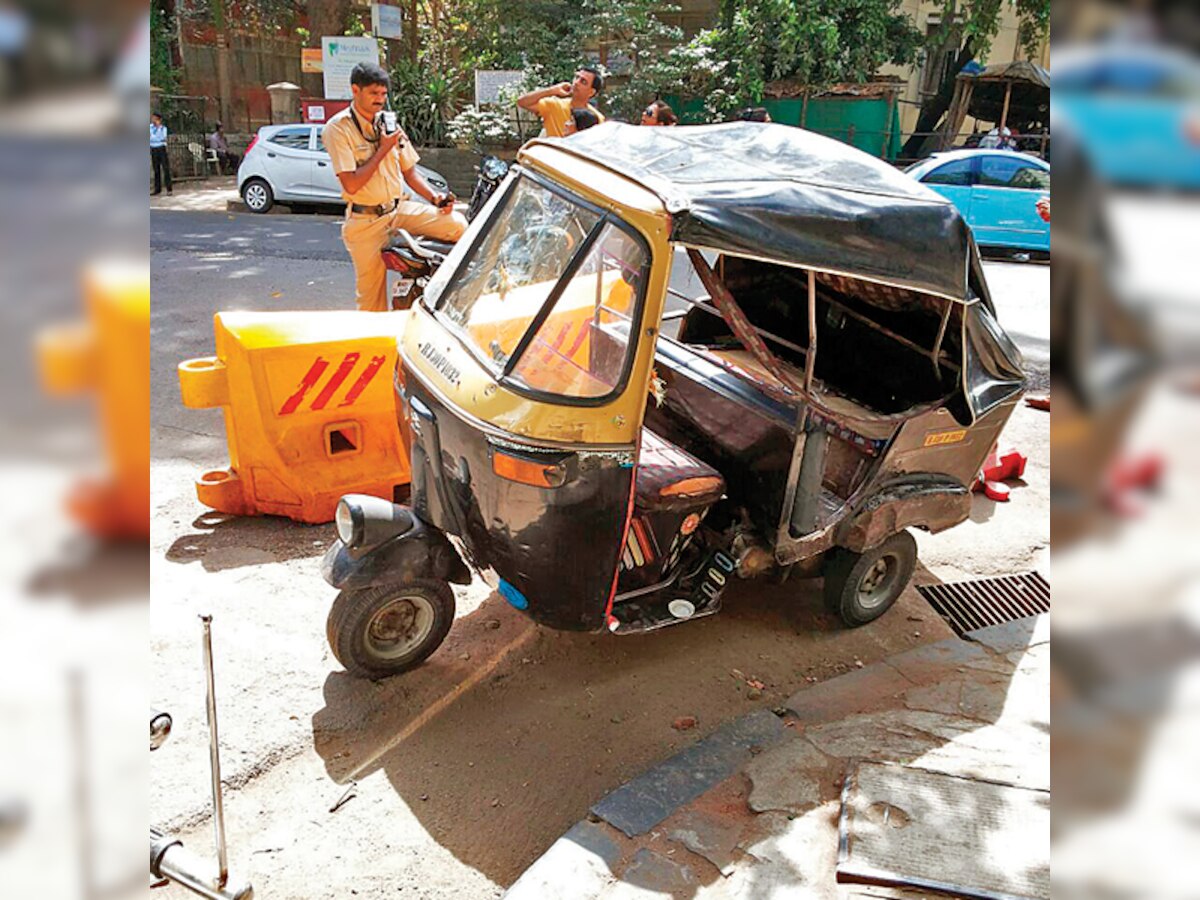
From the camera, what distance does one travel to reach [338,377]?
5176 mm

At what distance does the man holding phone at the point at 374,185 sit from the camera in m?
6.73

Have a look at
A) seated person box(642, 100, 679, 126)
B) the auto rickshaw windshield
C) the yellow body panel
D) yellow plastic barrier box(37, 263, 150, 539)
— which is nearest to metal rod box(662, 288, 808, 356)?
the auto rickshaw windshield

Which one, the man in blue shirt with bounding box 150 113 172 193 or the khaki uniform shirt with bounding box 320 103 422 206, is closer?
the khaki uniform shirt with bounding box 320 103 422 206

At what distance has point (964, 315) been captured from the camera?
4.38 metres

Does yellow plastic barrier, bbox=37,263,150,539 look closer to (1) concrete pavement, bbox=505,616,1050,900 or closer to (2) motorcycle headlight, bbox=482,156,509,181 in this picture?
(1) concrete pavement, bbox=505,616,1050,900

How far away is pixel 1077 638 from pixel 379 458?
4.92m

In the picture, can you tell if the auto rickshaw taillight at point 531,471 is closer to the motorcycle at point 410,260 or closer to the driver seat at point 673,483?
the driver seat at point 673,483

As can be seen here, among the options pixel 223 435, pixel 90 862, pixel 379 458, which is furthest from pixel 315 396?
pixel 90 862

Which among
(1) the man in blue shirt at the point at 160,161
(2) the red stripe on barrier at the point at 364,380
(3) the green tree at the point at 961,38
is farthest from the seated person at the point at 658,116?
(1) the man in blue shirt at the point at 160,161

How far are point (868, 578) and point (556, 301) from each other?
86.4 inches

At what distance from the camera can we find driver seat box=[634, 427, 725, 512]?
4020mm

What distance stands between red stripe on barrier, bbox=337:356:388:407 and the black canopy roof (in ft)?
4.92

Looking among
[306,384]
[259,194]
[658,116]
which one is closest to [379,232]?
[306,384]

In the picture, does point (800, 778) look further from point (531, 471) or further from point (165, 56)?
point (165, 56)
